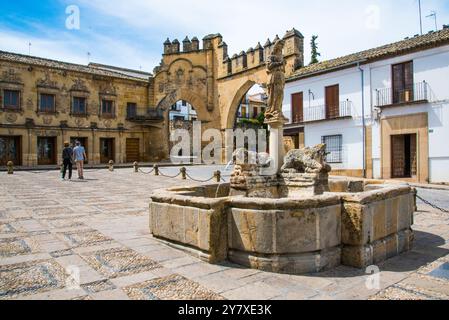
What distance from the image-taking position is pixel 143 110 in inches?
1046

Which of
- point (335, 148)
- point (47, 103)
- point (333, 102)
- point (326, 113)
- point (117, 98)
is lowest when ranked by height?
point (335, 148)

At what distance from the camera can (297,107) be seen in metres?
19.8

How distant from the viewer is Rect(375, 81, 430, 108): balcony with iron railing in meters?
14.2

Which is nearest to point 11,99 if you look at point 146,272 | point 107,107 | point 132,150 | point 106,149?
point 107,107

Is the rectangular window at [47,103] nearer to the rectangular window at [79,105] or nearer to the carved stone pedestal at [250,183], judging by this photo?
the rectangular window at [79,105]

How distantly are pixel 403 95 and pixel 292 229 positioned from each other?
14.2 m

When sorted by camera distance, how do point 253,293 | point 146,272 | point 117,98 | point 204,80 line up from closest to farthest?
point 253,293
point 146,272
point 117,98
point 204,80

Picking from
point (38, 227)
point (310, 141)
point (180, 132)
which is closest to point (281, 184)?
point (38, 227)

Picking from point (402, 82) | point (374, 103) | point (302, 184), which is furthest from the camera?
point (374, 103)

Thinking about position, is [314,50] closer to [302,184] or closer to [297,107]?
[297,107]

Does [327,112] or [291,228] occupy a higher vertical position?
[327,112]

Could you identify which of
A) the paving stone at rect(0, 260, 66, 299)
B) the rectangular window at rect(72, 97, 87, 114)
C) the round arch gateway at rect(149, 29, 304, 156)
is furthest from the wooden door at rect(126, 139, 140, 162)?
the paving stone at rect(0, 260, 66, 299)

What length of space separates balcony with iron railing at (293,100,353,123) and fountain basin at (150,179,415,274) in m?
13.9

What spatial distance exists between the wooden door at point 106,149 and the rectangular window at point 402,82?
18.8m
